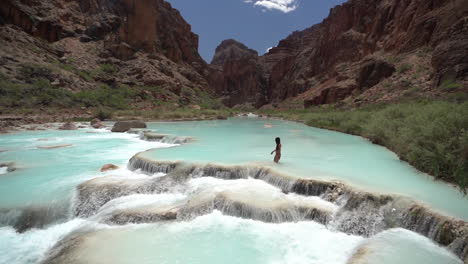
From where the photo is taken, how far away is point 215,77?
121812 millimetres

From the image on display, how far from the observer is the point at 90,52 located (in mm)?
49469

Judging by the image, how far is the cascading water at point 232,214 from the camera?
4770 mm

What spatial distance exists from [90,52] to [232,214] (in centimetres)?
5327

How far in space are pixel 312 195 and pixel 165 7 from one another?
294ft

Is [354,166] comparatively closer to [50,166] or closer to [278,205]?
[278,205]

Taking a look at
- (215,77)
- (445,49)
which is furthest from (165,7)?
(445,49)

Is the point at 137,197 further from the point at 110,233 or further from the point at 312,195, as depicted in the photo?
the point at 312,195

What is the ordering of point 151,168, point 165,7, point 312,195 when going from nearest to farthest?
point 312,195
point 151,168
point 165,7

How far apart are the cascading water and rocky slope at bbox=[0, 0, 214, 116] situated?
24732mm

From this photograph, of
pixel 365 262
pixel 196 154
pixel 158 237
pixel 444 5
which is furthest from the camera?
pixel 444 5

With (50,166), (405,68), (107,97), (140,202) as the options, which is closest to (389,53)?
(405,68)

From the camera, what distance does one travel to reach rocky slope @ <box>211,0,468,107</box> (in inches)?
794

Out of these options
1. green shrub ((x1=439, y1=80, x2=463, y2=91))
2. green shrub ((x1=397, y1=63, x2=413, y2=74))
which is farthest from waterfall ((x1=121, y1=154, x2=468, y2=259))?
green shrub ((x1=397, y1=63, x2=413, y2=74))


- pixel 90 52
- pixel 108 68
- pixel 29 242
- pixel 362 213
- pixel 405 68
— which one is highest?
pixel 90 52
